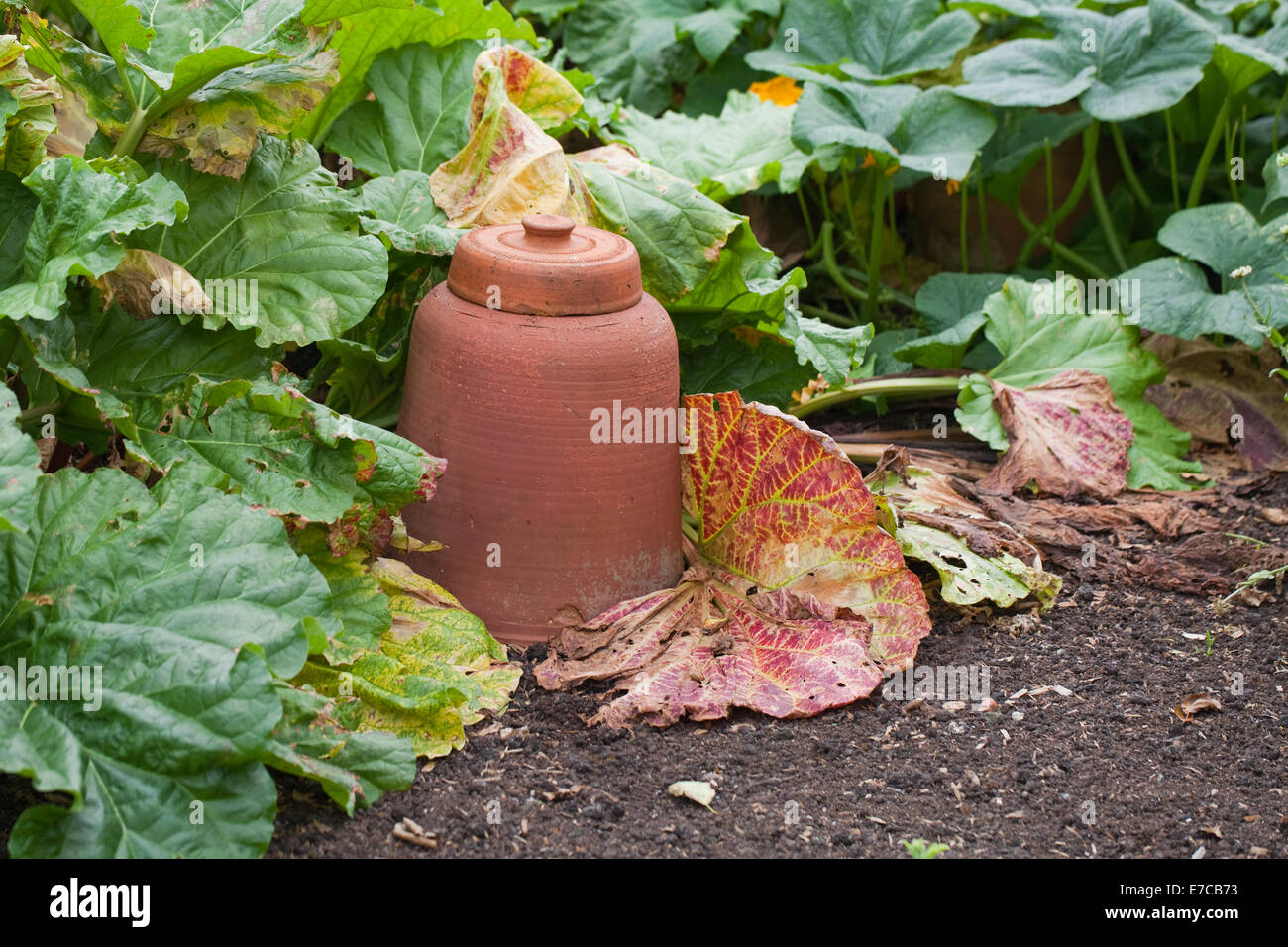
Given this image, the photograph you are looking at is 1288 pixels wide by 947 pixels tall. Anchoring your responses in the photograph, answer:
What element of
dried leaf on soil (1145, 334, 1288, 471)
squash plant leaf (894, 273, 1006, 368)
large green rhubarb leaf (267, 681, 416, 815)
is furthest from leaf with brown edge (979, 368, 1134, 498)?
large green rhubarb leaf (267, 681, 416, 815)

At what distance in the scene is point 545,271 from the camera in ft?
8.40

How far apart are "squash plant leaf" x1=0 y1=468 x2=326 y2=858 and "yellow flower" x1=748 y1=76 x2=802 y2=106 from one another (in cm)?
297

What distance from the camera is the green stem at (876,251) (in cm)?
406

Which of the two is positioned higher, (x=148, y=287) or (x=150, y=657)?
(x=148, y=287)

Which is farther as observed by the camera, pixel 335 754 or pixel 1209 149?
pixel 1209 149

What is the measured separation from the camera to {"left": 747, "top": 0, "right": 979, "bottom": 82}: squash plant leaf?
407 centimetres

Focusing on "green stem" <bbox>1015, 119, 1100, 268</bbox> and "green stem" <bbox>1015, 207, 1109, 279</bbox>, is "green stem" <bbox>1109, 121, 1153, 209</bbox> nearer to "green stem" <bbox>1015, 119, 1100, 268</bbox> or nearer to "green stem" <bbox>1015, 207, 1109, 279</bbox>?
"green stem" <bbox>1015, 119, 1100, 268</bbox>

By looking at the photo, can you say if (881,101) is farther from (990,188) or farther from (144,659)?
(144,659)

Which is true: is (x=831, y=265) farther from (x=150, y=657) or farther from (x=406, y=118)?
(x=150, y=657)

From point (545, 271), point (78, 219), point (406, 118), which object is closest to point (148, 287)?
point (78, 219)

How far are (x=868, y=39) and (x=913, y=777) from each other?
9.17ft

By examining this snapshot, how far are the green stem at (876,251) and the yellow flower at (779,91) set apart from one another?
0.41 meters

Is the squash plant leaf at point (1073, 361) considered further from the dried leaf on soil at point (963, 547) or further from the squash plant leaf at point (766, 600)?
the squash plant leaf at point (766, 600)

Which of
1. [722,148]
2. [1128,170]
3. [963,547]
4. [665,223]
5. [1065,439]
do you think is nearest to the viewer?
[963,547]
